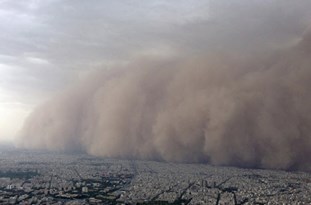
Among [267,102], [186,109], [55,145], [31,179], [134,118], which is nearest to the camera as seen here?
[31,179]

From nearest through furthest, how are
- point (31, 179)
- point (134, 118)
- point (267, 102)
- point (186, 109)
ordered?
point (31, 179) < point (267, 102) < point (186, 109) < point (134, 118)

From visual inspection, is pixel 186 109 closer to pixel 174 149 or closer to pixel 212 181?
pixel 174 149

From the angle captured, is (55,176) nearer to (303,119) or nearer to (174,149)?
(174,149)

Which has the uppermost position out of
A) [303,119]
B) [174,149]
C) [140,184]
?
[303,119]

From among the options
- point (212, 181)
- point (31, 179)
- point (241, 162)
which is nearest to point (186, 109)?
point (241, 162)

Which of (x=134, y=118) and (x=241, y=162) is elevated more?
(x=134, y=118)

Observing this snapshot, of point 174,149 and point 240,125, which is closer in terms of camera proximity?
point 240,125
